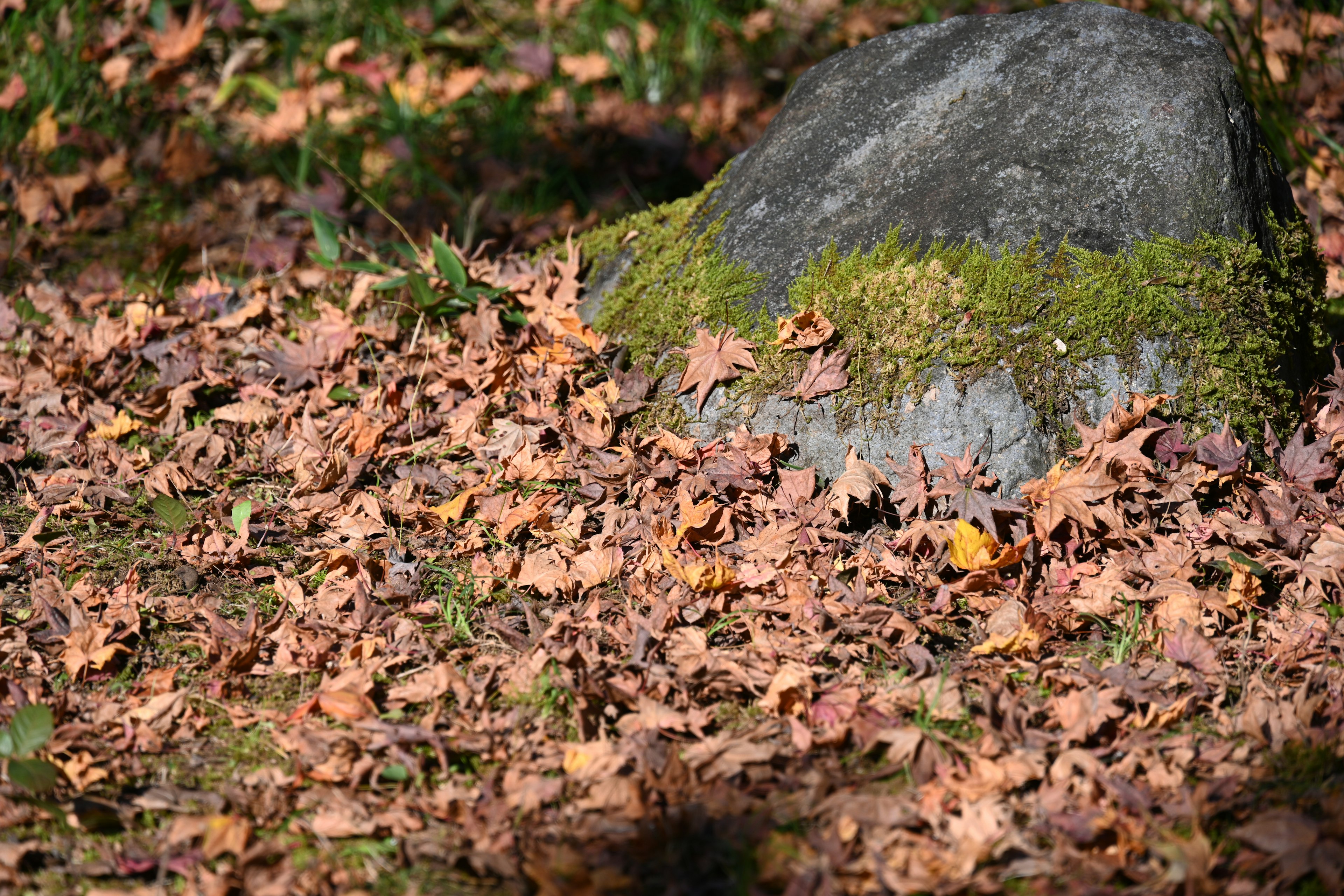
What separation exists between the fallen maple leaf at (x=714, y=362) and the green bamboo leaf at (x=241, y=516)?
122 centimetres

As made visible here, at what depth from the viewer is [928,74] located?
3.11 m

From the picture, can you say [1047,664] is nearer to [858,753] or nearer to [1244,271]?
Answer: [858,753]

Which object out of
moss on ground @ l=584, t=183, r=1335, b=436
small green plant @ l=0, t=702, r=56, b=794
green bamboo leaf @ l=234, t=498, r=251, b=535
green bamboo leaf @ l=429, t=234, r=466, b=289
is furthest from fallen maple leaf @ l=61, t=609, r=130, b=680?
green bamboo leaf @ l=429, t=234, r=466, b=289

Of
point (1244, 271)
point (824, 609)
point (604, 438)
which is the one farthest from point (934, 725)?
point (1244, 271)

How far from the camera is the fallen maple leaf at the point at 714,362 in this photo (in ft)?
9.22

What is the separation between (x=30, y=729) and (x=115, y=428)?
1508mm

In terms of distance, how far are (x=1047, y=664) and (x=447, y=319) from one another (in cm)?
225

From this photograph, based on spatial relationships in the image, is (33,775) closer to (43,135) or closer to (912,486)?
(912,486)

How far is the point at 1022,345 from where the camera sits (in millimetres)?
2615

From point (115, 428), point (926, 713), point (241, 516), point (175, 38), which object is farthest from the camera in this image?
point (175, 38)

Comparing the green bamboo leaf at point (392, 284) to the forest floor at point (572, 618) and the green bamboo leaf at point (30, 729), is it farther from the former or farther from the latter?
the green bamboo leaf at point (30, 729)

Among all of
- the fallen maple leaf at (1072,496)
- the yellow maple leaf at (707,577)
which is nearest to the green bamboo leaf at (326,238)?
the yellow maple leaf at (707,577)

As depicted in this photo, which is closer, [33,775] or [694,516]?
[33,775]

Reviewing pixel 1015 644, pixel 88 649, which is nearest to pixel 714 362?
pixel 1015 644
